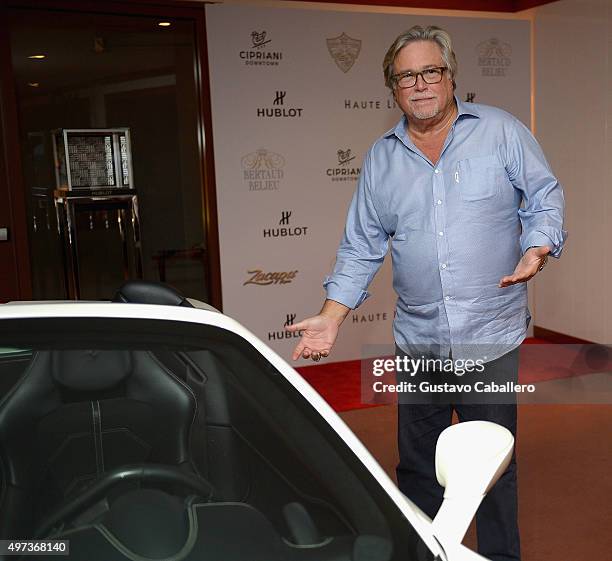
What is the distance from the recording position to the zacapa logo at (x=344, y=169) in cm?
578

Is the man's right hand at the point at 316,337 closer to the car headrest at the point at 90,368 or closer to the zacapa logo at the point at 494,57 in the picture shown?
the car headrest at the point at 90,368

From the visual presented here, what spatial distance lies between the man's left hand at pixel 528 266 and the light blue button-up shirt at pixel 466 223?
100 mm

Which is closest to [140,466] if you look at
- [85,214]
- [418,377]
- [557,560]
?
[418,377]

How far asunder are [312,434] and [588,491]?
243 centimetres

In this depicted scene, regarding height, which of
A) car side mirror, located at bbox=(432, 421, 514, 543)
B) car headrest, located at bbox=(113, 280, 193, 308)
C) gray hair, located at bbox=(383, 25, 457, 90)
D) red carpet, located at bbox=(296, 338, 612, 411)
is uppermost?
gray hair, located at bbox=(383, 25, 457, 90)

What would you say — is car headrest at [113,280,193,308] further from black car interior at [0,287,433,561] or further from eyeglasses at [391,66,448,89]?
eyeglasses at [391,66,448,89]

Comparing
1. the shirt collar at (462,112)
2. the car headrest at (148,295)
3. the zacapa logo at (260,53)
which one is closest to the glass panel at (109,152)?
the zacapa logo at (260,53)

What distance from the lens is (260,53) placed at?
5.47 m

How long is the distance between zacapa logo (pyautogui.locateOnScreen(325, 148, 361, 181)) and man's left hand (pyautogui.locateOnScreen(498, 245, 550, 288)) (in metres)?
3.69

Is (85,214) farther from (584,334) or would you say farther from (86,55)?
(584,334)

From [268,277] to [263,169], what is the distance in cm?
72

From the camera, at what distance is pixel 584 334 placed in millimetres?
6031

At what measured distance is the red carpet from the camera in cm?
509

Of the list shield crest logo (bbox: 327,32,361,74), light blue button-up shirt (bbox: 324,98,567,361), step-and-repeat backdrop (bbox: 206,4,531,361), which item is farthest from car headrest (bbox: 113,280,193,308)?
shield crest logo (bbox: 327,32,361,74)
